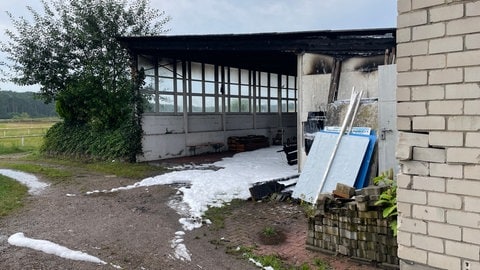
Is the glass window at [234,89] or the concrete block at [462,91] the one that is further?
the glass window at [234,89]

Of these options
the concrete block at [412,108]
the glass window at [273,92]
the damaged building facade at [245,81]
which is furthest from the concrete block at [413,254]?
the glass window at [273,92]

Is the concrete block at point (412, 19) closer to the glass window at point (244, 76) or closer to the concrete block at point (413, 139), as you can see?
the concrete block at point (413, 139)

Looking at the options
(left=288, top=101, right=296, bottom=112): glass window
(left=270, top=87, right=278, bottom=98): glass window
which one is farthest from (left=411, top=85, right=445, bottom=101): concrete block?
(left=288, top=101, right=296, bottom=112): glass window

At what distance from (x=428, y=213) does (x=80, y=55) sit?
12.0 meters

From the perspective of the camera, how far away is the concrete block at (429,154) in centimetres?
262

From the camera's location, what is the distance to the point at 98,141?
11750 mm

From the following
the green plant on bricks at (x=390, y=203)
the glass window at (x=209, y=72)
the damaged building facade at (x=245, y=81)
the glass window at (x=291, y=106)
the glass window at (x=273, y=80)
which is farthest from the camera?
the glass window at (x=291, y=106)

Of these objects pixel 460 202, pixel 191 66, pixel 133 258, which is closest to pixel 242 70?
pixel 191 66

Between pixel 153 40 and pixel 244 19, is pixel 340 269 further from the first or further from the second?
pixel 244 19

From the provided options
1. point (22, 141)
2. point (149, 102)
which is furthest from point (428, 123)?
point (22, 141)

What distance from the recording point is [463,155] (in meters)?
2.51

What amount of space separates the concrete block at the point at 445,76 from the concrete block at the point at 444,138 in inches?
14.0

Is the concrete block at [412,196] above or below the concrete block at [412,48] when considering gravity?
below

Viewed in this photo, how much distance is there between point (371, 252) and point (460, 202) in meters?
1.47
